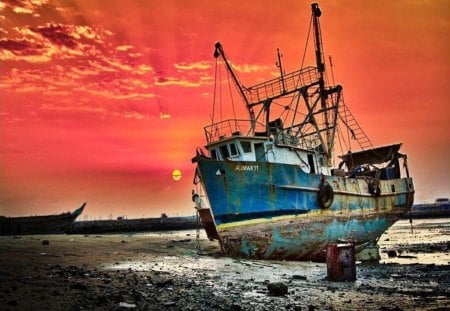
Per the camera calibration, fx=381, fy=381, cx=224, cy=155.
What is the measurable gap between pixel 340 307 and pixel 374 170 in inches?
779

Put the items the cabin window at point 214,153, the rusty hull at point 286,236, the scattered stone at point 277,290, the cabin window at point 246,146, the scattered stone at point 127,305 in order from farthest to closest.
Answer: the cabin window at point 214,153
the cabin window at point 246,146
the rusty hull at point 286,236
the scattered stone at point 277,290
the scattered stone at point 127,305

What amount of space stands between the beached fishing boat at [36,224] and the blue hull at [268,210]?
3120cm

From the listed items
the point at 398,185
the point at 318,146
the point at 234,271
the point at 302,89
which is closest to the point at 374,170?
the point at 398,185

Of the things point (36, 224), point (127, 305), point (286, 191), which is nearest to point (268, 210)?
point (286, 191)

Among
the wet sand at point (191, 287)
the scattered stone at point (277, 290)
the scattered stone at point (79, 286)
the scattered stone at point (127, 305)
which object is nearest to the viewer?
the scattered stone at point (127, 305)

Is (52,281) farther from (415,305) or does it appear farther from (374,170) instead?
(374,170)

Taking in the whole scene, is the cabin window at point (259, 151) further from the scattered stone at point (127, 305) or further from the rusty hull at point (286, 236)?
the scattered stone at point (127, 305)

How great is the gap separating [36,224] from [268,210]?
33.0m

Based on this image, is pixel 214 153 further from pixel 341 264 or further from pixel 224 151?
pixel 341 264

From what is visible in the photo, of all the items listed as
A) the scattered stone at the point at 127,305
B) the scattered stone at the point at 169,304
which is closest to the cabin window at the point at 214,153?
the scattered stone at the point at 169,304

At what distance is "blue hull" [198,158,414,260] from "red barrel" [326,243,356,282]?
5470mm

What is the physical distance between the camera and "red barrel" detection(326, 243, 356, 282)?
1041 centimetres

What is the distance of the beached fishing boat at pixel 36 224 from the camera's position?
3872 centimetres

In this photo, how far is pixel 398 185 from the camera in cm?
2577
